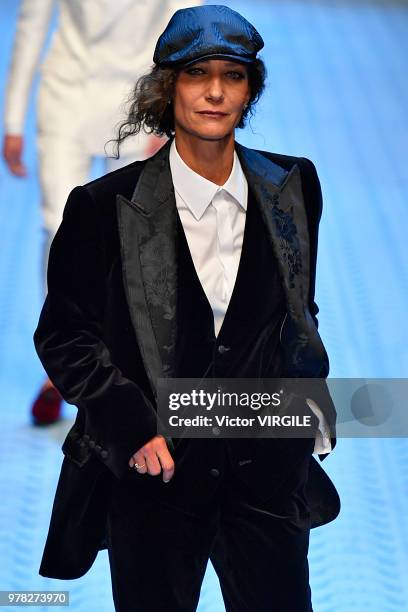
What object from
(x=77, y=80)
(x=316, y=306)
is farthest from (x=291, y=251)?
(x=77, y=80)

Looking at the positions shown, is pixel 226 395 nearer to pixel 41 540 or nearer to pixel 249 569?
pixel 249 569

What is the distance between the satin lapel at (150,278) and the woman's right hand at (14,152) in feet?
8.27

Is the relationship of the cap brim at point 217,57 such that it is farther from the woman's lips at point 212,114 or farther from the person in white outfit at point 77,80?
the person in white outfit at point 77,80

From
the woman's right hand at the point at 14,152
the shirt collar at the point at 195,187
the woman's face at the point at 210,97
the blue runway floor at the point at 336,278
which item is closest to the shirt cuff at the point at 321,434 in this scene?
the shirt collar at the point at 195,187

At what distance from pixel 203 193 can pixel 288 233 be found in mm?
194

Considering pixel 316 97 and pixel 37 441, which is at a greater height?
pixel 316 97

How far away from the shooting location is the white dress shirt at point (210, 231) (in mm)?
2795

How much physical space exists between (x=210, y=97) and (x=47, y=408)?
2422 mm

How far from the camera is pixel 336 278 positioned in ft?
19.3

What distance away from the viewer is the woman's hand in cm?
275

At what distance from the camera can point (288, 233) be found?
285cm

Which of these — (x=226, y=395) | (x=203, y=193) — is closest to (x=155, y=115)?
(x=203, y=193)

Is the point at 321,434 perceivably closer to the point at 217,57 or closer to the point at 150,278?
the point at 150,278

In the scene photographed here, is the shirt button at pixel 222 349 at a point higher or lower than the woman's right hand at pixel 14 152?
lower
